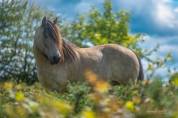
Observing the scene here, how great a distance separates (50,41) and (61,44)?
259mm

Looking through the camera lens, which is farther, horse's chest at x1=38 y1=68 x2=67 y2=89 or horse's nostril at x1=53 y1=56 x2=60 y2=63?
horse's chest at x1=38 y1=68 x2=67 y2=89

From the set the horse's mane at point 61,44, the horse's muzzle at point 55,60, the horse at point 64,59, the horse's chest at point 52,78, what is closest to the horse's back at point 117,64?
the horse at point 64,59

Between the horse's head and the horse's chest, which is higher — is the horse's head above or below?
above

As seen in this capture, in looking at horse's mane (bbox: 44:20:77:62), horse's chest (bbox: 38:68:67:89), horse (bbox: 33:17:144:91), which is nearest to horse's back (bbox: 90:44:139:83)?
horse (bbox: 33:17:144:91)

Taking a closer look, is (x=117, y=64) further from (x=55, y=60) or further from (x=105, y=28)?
(x=105, y=28)

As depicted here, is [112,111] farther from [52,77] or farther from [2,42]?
[2,42]

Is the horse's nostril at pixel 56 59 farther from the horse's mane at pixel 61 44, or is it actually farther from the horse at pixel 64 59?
the horse's mane at pixel 61 44

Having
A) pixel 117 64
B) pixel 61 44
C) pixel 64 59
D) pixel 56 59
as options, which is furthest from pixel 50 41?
pixel 117 64

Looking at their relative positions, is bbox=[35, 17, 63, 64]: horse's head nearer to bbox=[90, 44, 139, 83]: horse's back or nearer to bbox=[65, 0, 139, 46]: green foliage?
bbox=[90, 44, 139, 83]: horse's back

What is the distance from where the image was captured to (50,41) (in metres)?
14.6

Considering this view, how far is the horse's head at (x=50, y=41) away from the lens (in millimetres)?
14430

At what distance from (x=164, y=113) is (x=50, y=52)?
11.2 m

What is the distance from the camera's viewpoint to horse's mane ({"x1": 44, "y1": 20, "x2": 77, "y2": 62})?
1443 centimetres

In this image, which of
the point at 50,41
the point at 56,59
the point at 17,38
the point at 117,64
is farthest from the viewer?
the point at 17,38
